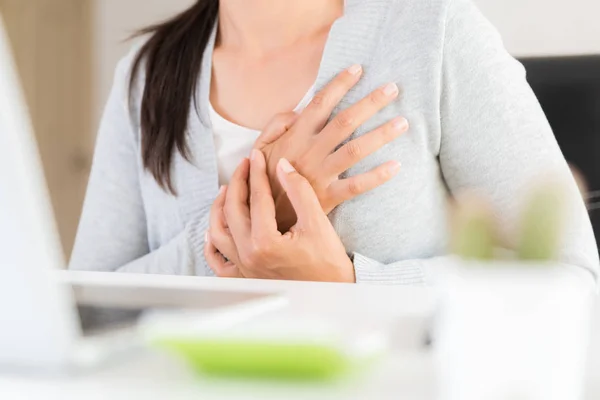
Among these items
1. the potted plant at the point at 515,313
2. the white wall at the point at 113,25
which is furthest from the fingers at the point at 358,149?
the white wall at the point at 113,25

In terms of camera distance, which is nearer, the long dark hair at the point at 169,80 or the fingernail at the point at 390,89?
the fingernail at the point at 390,89

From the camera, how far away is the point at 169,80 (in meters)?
1.10

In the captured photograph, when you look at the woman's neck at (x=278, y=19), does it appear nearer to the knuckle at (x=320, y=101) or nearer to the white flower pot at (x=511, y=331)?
the knuckle at (x=320, y=101)

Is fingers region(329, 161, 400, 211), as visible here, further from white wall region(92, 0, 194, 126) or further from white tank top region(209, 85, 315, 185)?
white wall region(92, 0, 194, 126)

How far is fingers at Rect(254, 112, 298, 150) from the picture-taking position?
0.97 meters

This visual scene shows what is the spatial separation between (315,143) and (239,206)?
0.39ft

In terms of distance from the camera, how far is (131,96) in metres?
1.14

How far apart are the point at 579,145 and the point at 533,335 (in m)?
1.13

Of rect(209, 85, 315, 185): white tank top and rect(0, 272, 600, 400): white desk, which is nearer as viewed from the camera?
Answer: rect(0, 272, 600, 400): white desk

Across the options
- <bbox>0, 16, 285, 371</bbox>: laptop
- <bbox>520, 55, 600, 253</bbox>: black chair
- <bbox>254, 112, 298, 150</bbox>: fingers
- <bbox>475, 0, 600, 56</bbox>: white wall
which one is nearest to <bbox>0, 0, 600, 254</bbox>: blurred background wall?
<bbox>475, 0, 600, 56</bbox>: white wall

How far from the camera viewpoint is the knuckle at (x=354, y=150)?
92 centimetres

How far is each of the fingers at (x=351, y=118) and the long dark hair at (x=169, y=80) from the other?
216 mm

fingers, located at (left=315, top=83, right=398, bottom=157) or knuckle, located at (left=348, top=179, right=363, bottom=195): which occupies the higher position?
fingers, located at (left=315, top=83, right=398, bottom=157)

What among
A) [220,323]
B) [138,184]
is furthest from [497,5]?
[220,323]
